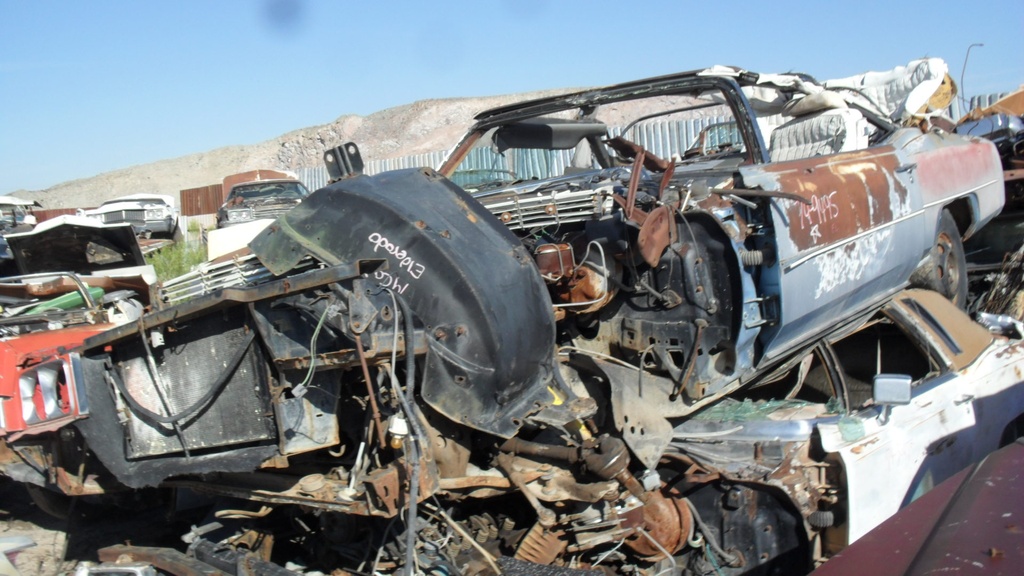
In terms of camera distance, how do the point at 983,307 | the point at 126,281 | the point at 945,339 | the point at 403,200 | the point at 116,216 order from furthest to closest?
the point at 116,216
the point at 983,307
the point at 126,281
the point at 945,339
the point at 403,200

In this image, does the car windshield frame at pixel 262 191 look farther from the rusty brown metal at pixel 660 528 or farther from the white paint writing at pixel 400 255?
the rusty brown metal at pixel 660 528

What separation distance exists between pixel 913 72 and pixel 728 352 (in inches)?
208

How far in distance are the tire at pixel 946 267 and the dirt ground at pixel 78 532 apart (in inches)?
178

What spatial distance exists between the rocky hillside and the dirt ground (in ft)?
93.6

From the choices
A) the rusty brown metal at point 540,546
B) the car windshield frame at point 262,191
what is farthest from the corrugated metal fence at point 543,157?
the rusty brown metal at point 540,546

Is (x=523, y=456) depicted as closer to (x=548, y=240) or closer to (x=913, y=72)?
(x=548, y=240)

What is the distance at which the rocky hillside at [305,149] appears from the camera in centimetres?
4084

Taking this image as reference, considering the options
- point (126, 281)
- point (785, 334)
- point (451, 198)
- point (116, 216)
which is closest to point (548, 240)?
point (451, 198)

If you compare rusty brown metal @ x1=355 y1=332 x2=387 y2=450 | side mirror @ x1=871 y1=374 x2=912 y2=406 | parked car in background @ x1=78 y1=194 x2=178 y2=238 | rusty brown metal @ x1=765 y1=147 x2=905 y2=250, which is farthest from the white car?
parked car in background @ x1=78 y1=194 x2=178 y2=238

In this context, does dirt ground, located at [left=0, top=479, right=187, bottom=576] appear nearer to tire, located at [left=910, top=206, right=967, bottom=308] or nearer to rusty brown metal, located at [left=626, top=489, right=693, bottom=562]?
rusty brown metal, located at [left=626, top=489, right=693, bottom=562]

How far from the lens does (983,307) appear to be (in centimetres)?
575

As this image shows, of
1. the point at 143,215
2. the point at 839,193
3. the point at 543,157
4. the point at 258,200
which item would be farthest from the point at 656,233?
the point at 143,215

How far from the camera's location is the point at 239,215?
1558 centimetres

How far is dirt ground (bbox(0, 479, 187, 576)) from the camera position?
4254 millimetres
